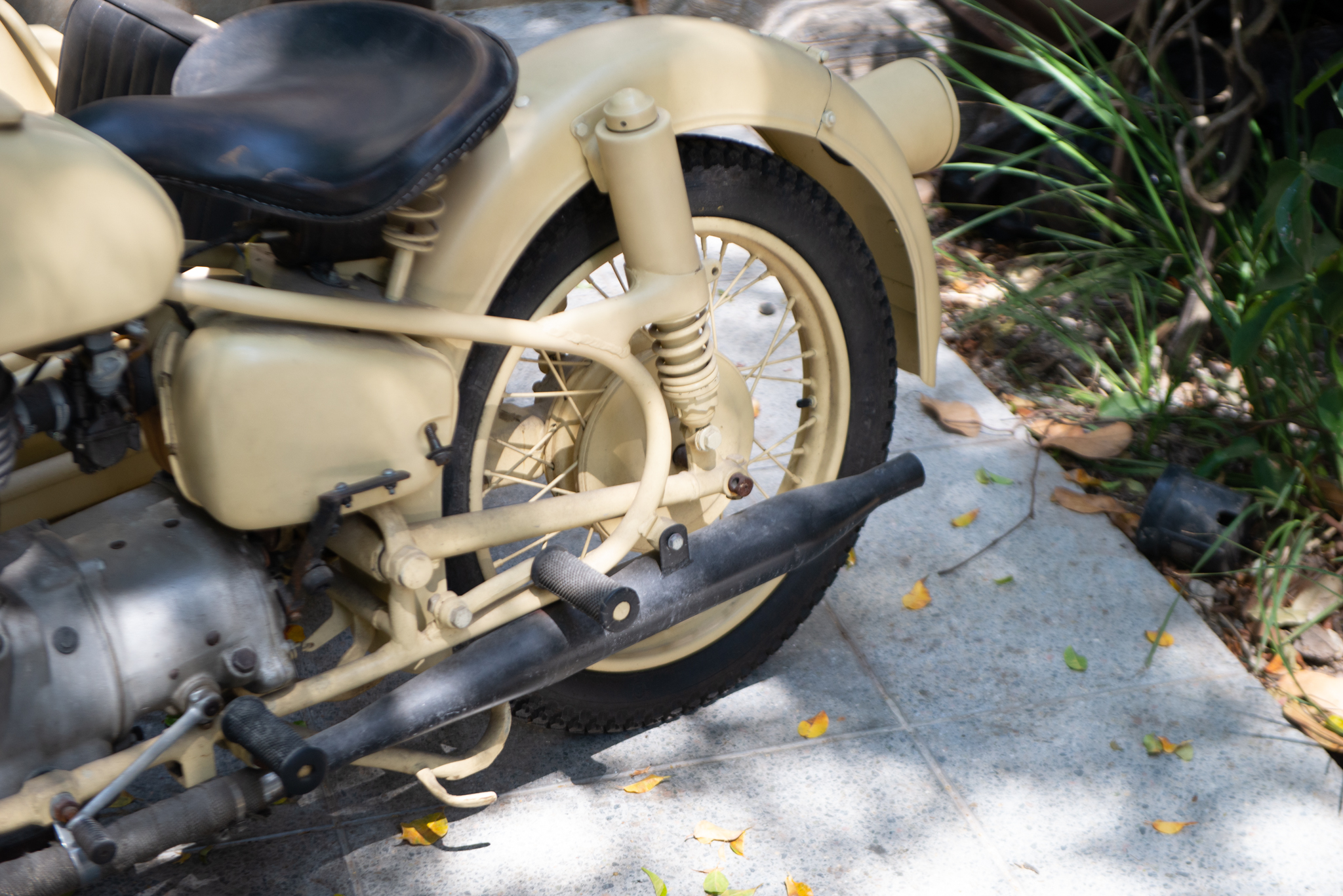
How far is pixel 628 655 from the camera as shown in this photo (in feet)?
6.54

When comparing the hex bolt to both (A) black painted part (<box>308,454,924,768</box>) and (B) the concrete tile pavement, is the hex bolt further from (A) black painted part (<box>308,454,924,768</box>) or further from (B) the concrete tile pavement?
(B) the concrete tile pavement

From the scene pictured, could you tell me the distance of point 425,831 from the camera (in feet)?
6.17

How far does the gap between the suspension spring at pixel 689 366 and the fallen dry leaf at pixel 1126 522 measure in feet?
4.25

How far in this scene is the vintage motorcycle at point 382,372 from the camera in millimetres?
1300

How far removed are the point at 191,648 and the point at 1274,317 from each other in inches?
82.9

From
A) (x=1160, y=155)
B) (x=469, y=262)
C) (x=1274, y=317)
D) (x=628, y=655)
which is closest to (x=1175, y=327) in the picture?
(x=1160, y=155)

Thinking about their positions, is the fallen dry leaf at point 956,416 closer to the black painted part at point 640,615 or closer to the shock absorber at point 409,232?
the black painted part at point 640,615

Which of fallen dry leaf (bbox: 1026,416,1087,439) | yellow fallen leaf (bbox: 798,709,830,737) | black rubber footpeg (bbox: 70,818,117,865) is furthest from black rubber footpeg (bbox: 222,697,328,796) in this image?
fallen dry leaf (bbox: 1026,416,1087,439)

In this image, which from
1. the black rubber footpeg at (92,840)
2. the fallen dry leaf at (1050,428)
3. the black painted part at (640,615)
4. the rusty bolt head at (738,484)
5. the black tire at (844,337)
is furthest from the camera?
the fallen dry leaf at (1050,428)

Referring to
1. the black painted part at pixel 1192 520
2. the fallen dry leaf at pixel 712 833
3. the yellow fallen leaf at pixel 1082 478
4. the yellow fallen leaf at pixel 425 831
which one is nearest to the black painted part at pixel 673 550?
the fallen dry leaf at pixel 712 833

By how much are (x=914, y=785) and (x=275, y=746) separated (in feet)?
3.67

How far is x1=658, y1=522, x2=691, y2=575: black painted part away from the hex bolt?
58cm

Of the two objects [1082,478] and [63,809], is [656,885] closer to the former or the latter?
[63,809]

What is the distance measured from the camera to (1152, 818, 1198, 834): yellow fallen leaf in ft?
6.28
